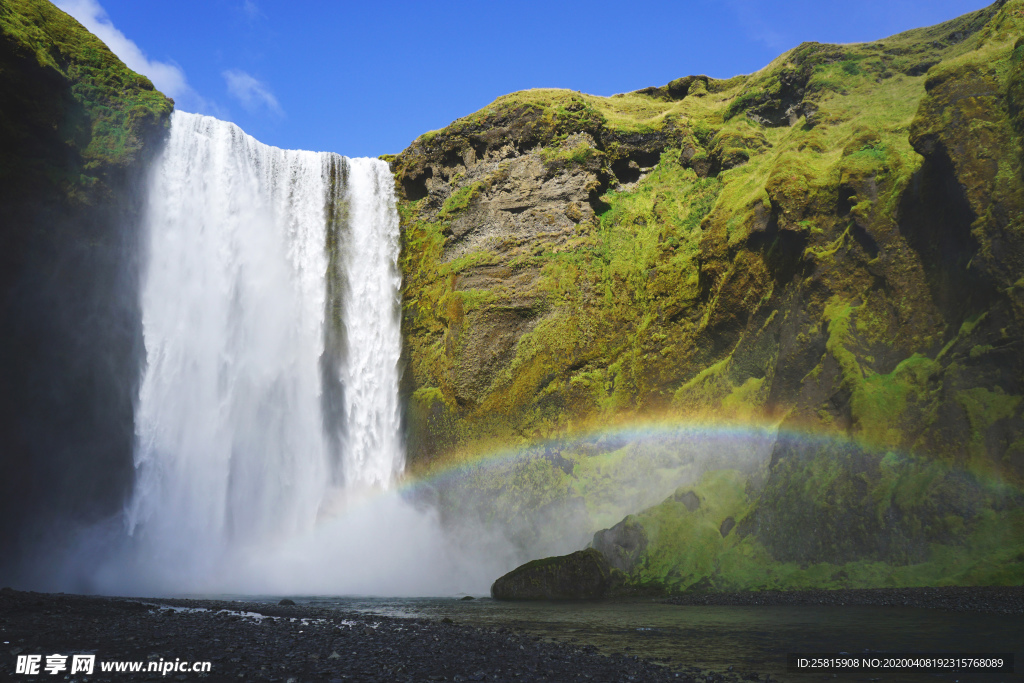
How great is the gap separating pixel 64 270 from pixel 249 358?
8.71 m

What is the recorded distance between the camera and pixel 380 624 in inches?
484

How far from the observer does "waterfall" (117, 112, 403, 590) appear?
1087 inches

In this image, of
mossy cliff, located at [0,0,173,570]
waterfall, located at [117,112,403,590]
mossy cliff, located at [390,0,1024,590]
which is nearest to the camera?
mossy cliff, located at [390,0,1024,590]

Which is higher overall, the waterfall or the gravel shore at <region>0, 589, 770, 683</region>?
the waterfall

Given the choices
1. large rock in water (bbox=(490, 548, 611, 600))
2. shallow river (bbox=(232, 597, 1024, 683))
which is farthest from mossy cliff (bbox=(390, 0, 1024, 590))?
shallow river (bbox=(232, 597, 1024, 683))

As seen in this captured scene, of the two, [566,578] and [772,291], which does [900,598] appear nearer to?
[566,578]

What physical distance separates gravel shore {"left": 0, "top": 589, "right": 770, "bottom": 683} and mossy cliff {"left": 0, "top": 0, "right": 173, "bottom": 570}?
1511cm

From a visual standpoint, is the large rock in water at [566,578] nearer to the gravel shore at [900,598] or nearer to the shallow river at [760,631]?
the gravel shore at [900,598]

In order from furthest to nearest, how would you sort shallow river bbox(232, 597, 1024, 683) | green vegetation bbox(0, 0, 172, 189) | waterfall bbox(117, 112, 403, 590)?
1. waterfall bbox(117, 112, 403, 590)
2. green vegetation bbox(0, 0, 172, 189)
3. shallow river bbox(232, 597, 1024, 683)

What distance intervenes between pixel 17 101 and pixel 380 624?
27.5 metres

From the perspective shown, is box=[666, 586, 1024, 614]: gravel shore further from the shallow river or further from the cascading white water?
the cascading white water

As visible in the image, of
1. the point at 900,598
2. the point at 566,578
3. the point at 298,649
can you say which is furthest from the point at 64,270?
the point at 900,598

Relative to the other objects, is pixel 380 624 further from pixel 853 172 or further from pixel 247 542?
pixel 853 172

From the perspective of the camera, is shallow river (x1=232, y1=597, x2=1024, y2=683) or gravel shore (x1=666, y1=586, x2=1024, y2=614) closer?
shallow river (x1=232, y1=597, x2=1024, y2=683)
